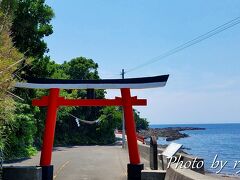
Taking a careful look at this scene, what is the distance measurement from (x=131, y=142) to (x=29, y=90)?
31.5 feet

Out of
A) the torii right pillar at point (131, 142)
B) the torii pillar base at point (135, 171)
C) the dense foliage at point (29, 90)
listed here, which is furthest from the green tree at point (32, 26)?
the torii pillar base at point (135, 171)

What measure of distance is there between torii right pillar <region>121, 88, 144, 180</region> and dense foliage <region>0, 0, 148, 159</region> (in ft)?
6.66

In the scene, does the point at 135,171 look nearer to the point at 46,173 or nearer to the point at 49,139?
the point at 46,173

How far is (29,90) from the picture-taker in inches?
944

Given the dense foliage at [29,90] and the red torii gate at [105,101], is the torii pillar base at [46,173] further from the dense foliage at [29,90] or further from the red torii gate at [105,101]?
the dense foliage at [29,90]

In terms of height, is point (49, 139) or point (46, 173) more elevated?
point (49, 139)

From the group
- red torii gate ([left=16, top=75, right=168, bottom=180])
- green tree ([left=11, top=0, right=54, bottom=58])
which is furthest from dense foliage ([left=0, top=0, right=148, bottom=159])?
red torii gate ([left=16, top=75, right=168, bottom=180])

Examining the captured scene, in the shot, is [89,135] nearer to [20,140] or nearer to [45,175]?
[20,140]

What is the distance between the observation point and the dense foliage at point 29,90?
12973 millimetres

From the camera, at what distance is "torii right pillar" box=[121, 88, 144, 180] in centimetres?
1669

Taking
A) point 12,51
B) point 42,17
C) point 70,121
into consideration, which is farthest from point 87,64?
point 12,51

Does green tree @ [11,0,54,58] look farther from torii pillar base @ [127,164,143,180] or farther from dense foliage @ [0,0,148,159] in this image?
torii pillar base @ [127,164,143,180]

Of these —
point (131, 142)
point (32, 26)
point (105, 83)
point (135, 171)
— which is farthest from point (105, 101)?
point (32, 26)

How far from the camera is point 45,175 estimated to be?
16.2 metres
